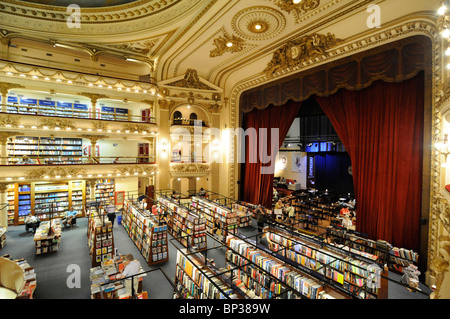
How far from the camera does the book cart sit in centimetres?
646

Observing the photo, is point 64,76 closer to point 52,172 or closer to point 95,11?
point 95,11

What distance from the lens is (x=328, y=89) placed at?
24.9 feet

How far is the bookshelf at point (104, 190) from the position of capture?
11.2 meters

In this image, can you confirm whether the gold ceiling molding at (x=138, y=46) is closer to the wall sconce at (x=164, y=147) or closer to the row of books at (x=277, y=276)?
the wall sconce at (x=164, y=147)

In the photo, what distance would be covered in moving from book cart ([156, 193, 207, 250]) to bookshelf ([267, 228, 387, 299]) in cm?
242

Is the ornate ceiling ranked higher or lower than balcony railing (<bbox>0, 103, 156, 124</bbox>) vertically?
higher

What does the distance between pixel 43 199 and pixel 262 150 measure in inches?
423

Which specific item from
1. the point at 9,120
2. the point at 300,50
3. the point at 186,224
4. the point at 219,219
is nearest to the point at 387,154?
the point at 300,50

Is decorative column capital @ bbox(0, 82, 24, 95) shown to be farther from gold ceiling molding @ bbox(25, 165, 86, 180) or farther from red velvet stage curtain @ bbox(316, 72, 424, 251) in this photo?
red velvet stage curtain @ bbox(316, 72, 424, 251)

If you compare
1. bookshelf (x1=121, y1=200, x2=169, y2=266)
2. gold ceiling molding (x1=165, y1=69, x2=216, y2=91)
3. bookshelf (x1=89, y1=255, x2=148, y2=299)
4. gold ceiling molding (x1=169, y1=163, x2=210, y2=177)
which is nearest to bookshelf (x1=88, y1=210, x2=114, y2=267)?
bookshelf (x1=121, y1=200, x2=169, y2=266)

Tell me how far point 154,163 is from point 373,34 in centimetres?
1003

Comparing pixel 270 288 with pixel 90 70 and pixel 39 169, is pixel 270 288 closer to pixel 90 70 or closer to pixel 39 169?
pixel 39 169

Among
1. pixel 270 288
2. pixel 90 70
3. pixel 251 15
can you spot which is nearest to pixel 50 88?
pixel 90 70

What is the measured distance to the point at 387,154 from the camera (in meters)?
6.38
